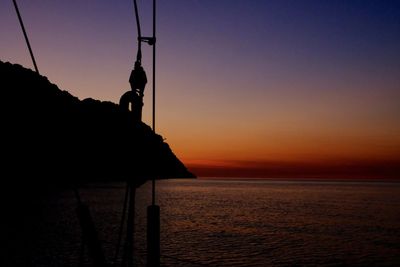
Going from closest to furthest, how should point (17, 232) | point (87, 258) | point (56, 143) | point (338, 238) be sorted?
point (56, 143)
point (87, 258)
point (17, 232)
point (338, 238)

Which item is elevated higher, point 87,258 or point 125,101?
point 125,101

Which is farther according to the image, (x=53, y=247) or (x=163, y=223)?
(x=163, y=223)

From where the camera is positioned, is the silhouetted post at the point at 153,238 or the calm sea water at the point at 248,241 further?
the calm sea water at the point at 248,241

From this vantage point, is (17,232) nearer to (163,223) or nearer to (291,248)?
(163,223)

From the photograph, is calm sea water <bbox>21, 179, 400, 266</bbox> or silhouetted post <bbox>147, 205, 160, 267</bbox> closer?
silhouetted post <bbox>147, 205, 160, 267</bbox>

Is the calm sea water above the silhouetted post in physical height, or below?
below

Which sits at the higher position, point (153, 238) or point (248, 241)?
point (153, 238)

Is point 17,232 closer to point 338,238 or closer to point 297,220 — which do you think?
point 338,238

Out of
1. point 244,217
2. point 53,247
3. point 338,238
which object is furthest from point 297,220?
point 53,247

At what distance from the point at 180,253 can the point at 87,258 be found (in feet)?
32.7

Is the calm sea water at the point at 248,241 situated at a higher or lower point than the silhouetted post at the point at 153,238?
lower

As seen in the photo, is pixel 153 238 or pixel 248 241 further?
pixel 248 241

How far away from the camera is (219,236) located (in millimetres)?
54031

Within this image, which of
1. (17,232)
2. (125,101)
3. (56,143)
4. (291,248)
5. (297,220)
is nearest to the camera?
(125,101)
